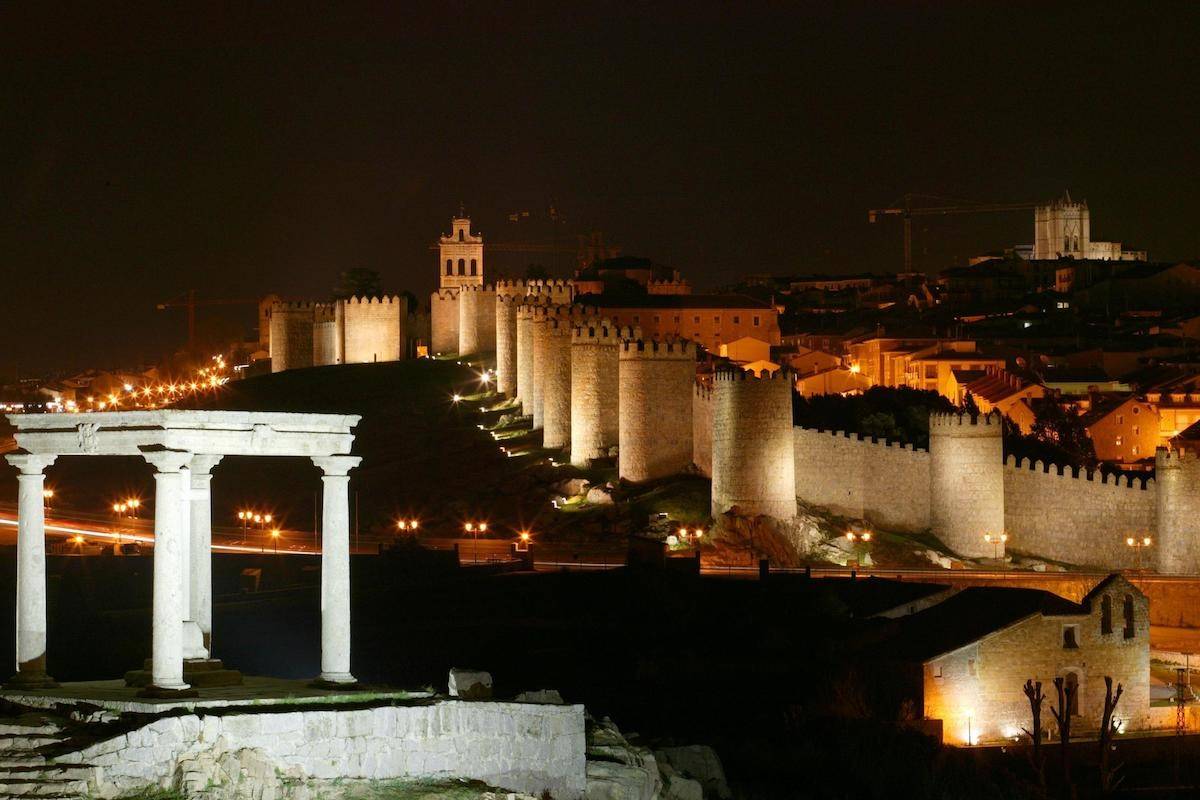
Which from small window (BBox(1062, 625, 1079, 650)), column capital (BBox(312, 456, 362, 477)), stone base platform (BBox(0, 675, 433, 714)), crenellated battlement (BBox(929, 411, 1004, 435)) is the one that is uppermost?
crenellated battlement (BBox(929, 411, 1004, 435))

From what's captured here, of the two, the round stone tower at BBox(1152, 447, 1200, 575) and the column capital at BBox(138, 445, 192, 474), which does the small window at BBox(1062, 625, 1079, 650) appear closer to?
the round stone tower at BBox(1152, 447, 1200, 575)

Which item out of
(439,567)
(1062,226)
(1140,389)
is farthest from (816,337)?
(1062,226)

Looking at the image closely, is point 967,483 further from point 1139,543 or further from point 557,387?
point 557,387

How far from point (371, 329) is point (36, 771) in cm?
6768

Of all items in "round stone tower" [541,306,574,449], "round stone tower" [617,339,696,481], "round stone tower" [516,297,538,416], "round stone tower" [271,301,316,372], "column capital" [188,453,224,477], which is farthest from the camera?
"round stone tower" [271,301,316,372]

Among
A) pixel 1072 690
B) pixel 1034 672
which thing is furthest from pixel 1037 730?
Answer: pixel 1034 672

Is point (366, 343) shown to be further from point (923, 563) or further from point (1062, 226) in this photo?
point (1062, 226)

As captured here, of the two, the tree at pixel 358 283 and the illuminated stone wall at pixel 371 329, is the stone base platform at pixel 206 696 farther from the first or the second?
the tree at pixel 358 283

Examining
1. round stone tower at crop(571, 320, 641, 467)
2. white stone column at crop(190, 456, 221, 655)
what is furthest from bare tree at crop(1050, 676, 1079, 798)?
round stone tower at crop(571, 320, 641, 467)

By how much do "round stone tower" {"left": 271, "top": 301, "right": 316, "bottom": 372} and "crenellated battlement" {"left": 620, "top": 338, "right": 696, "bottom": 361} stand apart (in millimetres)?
35682

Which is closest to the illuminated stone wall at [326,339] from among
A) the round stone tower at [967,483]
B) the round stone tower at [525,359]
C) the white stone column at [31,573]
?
the round stone tower at [525,359]

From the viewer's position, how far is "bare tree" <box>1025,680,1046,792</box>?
108 ft

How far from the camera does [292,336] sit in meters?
89.9

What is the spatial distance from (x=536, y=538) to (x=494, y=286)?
34524 mm
